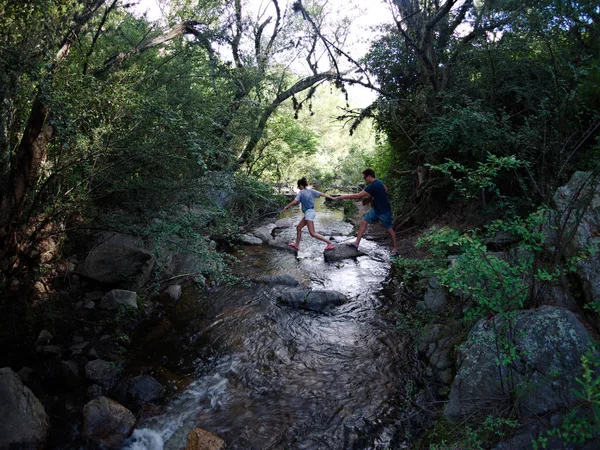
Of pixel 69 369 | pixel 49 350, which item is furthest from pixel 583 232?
pixel 49 350

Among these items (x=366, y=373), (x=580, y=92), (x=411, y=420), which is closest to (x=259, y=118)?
(x=580, y=92)

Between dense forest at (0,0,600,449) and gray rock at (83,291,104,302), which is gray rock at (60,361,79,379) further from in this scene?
gray rock at (83,291,104,302)

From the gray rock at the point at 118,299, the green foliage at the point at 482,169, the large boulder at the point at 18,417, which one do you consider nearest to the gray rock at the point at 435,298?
the green foliage at the point at 482,169

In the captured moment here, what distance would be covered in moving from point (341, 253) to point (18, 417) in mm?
6954

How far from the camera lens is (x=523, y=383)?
2869mm

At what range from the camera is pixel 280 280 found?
7.62m

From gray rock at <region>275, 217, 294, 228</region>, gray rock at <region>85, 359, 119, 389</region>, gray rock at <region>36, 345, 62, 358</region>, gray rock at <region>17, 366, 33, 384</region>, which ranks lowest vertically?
gray rock at <region>85, 359, 119, 389</region>

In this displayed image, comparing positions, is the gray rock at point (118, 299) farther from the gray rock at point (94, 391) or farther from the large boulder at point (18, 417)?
the large boulder at point (18, 417)

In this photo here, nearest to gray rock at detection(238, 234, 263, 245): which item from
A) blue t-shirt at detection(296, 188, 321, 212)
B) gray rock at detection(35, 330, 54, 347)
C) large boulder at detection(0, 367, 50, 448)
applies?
blue t-shirt at detection(296, 188, 321, 212)

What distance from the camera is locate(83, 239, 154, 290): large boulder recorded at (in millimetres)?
6121

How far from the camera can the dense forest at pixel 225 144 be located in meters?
3.38

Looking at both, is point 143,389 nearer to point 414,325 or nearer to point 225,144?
point 414,325

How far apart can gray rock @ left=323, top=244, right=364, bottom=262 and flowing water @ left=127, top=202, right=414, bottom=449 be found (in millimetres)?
1493

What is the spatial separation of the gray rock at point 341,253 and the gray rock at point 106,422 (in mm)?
5972
